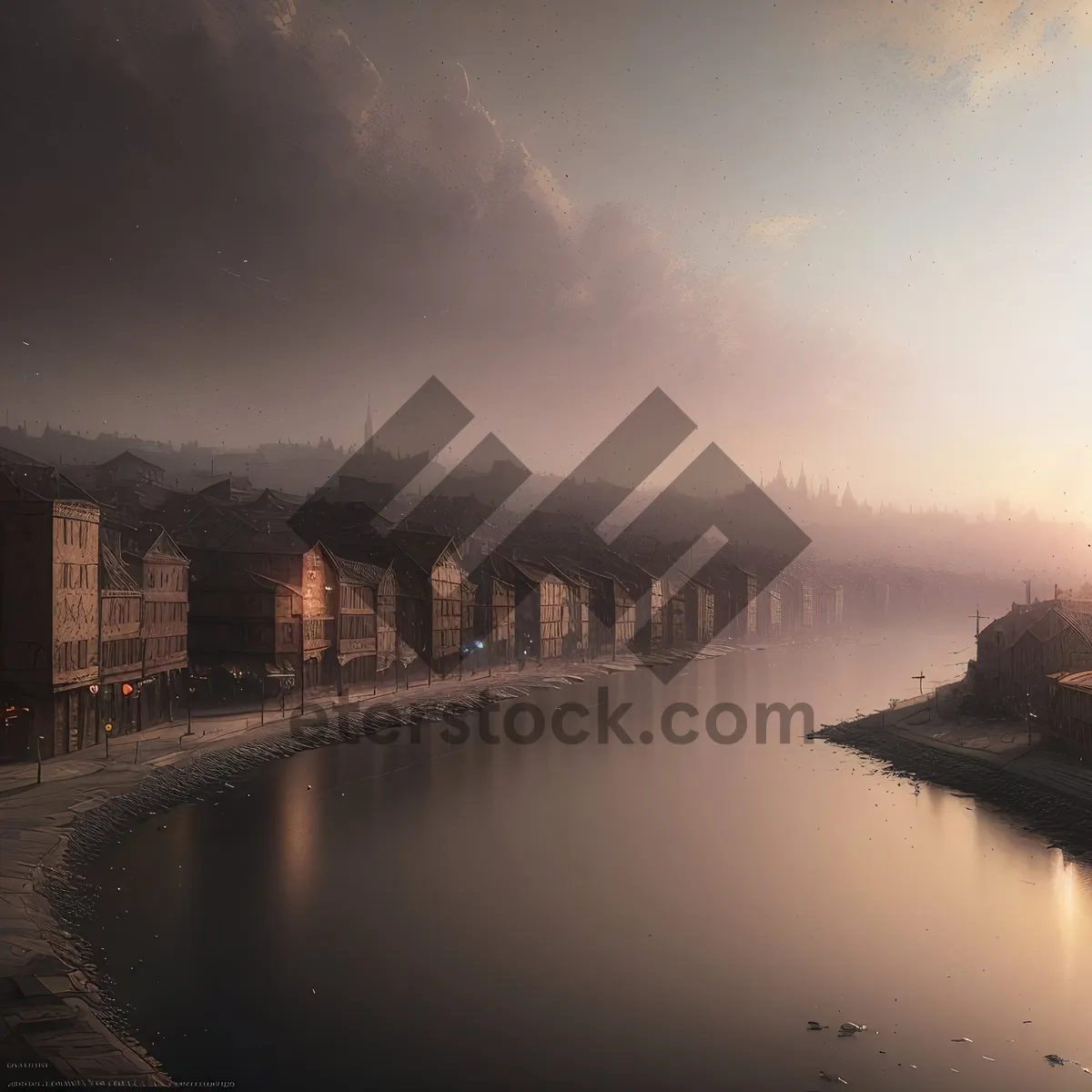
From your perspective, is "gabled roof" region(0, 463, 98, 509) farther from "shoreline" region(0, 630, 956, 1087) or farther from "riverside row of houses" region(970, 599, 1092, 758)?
"riverside row of houses" region(970, 599, 1092, 758)

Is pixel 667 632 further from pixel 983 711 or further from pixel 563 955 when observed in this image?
pixel 563 955

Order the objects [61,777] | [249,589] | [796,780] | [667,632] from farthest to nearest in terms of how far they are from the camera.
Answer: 1. [667,632]
2. [249,589]
3. [796,780]
4. [61,777]

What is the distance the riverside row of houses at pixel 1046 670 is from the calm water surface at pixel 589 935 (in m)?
7.76

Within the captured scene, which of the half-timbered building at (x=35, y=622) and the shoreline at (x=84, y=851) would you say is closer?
the shoreline at (x=84, y=851)

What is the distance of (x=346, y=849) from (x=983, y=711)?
1888 inches

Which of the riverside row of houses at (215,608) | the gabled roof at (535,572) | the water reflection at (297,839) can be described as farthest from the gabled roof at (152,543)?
the gabled roof at (535,572)

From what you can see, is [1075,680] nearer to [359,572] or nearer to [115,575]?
[359,572]

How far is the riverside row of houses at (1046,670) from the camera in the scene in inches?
1976

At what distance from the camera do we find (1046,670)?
57219 mm

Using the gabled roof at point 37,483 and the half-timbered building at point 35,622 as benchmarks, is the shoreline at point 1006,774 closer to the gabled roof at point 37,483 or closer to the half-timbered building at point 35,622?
the half-timbered building at point 35,622

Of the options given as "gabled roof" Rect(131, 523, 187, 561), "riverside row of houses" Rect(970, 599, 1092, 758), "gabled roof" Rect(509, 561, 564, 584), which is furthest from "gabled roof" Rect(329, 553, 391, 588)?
"riverside row of houses" Rect(970, 599, 1092, 758)

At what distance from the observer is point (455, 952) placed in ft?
98.0

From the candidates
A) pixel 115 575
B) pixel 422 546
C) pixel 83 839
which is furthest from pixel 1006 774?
pixel 422 546

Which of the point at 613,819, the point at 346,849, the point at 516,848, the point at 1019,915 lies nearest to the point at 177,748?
the point at 346,849
